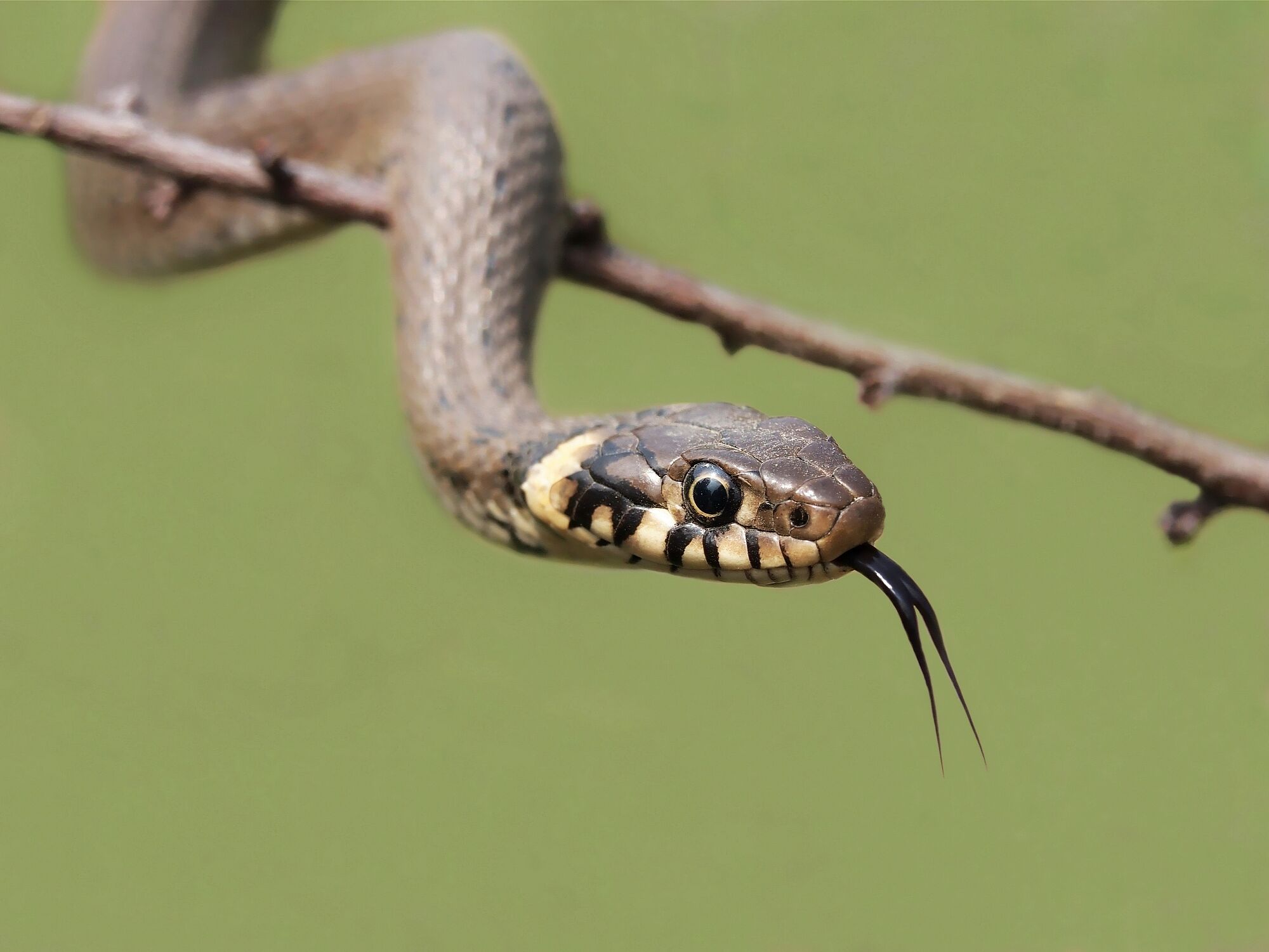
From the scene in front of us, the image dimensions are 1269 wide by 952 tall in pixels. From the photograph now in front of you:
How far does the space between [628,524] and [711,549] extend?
0.90 ft

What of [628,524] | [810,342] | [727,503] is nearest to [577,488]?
[628,524]

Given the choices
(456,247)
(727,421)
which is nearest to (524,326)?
(456,247)

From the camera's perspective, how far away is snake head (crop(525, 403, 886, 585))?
3492 mm

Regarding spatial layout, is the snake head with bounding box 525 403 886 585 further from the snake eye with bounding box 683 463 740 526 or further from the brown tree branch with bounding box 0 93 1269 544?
the brown tree branch with bounding box 0 93 1269 544

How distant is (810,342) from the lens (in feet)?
14.6

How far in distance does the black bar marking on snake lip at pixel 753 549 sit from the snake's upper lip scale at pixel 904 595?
0.21 meters

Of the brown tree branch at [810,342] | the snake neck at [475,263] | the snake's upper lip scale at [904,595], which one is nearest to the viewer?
the snake's upper lip scale at [904,595]

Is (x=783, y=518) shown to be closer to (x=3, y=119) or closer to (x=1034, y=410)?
(x=1034, y=410)

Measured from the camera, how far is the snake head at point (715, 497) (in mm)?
3492

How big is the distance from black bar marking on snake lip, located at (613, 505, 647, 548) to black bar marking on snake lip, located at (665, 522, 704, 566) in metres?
0.11

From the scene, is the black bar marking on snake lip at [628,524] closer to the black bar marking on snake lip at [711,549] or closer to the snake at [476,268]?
the snake at [476,268]

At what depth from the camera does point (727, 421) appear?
3.79 meters

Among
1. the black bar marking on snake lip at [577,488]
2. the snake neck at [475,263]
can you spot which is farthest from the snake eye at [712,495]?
the snake neck at [475,263]

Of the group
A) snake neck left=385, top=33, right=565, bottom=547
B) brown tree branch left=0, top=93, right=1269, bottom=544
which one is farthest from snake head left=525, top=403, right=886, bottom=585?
brown tree branch left=0, top=93, right=1269, bottom=544
